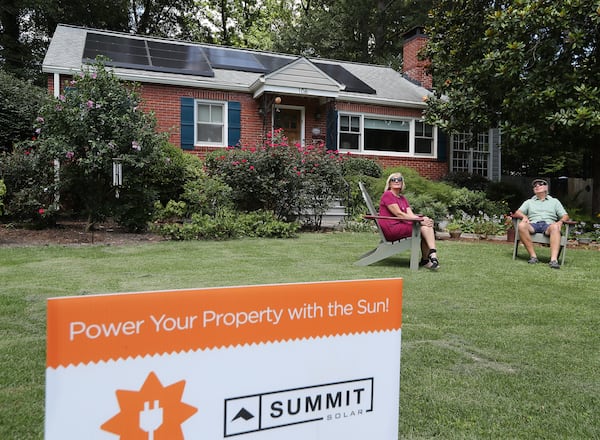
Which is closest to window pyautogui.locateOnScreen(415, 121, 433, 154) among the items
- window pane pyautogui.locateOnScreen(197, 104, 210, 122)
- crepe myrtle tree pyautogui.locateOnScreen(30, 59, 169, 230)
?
window pane pyautogui.locateOnScreen(197, 104, 210, 122)

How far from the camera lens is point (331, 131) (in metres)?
14.6

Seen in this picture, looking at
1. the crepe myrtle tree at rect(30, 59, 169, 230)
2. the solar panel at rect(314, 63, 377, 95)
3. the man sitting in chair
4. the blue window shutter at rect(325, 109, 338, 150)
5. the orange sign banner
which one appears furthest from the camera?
the solar panel at rect(314, 63, 377, 95)

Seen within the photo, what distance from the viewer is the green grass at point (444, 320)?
7.11 ft

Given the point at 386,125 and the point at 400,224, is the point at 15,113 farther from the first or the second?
the point at 400,224

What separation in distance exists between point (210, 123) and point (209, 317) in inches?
520

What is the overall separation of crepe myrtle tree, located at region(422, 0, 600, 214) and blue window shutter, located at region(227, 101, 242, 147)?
5424 mm

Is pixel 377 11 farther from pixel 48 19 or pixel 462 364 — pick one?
pixel 462 364

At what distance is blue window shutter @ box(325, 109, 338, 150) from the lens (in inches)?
572

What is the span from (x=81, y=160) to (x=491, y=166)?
13918mm

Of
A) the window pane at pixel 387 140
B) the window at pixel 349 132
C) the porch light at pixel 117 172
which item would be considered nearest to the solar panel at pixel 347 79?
the window at pixel 349 132

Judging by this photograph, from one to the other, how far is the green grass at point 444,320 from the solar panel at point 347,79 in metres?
9.02

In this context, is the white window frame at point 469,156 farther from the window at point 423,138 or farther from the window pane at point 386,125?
the window pane at point 386,125

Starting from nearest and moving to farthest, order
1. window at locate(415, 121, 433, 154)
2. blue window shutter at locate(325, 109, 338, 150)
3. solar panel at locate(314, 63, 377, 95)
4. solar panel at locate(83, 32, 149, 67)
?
1. solar panel at locate(83, 32, 149, 67)
2. blue window shutter at locate(325, 109, 338, 150)
3. solar panel at locate(314, 63, 377, 95)
4. window at locate(415, 121, 433, 154)

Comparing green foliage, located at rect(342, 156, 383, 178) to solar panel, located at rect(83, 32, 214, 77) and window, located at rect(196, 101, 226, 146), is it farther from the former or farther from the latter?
solar panel, located at rect(83, 32, 214, 77)
